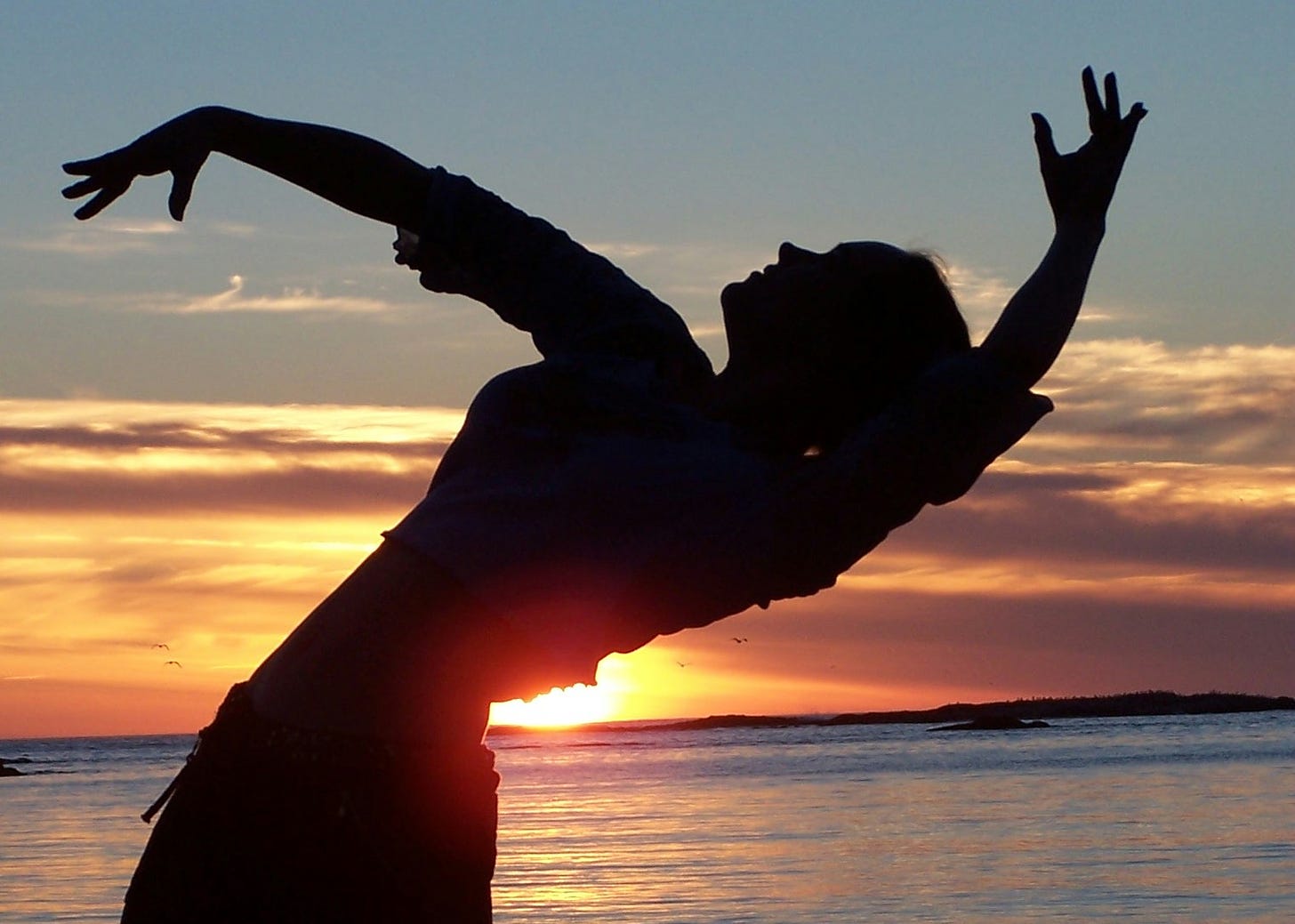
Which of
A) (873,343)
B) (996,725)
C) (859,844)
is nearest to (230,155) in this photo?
(873,343)

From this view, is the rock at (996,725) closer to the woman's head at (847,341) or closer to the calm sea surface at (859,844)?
the calm sea surface at (859,844)

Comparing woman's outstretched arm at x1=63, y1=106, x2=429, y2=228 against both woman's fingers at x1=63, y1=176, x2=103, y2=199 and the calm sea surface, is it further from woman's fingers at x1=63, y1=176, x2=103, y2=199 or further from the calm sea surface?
the calm sea surface

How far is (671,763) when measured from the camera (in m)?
42.7

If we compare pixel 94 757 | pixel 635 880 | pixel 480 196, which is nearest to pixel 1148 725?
pixel 94 757

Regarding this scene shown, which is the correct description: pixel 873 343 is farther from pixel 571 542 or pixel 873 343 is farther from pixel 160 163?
pixel 160 163

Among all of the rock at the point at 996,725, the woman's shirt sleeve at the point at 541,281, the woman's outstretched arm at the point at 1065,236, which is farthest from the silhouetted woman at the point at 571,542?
the rock at the point at 996,725

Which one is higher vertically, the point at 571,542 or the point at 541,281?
the point at 541,281

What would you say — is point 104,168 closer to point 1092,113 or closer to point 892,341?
point 892,341

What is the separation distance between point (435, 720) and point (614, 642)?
186mm

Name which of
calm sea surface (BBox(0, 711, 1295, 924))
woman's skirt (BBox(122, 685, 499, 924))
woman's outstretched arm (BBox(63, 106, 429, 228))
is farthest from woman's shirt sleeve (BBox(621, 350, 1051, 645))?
calm sea surface (BBox(0, 711, 1295, 924))

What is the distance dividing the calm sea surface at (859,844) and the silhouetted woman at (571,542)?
886 cm

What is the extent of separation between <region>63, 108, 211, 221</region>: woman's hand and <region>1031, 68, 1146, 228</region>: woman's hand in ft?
2.81

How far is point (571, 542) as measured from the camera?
167 centimetres

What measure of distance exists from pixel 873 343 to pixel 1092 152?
0.89 ft
